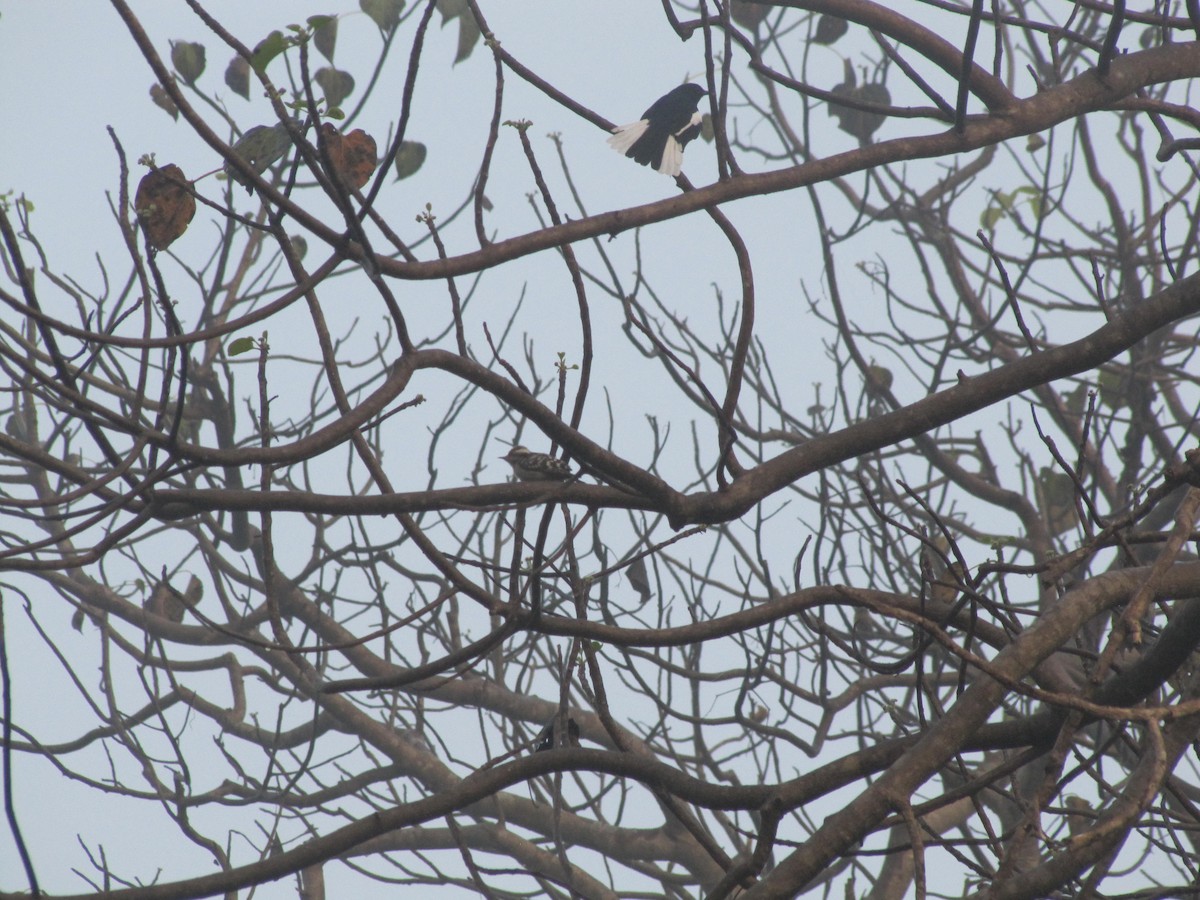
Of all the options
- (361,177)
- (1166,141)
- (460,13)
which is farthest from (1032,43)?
(361,177)

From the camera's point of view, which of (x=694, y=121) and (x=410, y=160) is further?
(x=410, y=160)

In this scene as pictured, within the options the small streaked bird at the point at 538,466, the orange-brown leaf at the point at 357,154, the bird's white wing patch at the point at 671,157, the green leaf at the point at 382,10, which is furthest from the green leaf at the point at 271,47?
the green leaf at the point at 382,10

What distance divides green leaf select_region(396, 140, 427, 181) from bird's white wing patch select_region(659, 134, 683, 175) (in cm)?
98

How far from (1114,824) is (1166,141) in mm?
2161

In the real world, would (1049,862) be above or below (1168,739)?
below

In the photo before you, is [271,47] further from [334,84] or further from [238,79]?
[238,79]

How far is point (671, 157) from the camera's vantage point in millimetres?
2688

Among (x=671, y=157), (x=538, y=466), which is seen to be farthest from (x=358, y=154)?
(x=671, y=157)

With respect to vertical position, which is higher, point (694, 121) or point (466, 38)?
point (466, 38)

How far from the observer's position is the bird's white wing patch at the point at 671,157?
265 centimetres

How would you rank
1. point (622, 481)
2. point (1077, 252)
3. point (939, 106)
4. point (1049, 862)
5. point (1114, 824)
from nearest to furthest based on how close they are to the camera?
point (1114, 824)
point (1049, 862)
point (622, 481)
point (939, 106)
point (1077, 252)

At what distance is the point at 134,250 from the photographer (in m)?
1.64

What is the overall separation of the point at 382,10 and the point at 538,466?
173 cm

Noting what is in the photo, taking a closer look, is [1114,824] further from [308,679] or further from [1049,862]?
[308,679]
